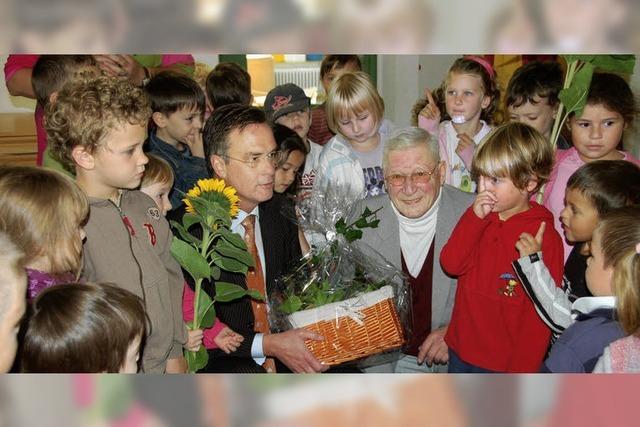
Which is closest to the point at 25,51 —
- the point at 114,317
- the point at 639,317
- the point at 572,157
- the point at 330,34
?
the point at 330,34

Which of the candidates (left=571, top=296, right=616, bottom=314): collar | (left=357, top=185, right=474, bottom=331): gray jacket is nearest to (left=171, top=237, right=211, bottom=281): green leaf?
(left=357, top=185, right=474, bottom=331): gray jacket

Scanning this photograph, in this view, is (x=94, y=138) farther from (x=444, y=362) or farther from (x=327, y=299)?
(x=444, y=362)

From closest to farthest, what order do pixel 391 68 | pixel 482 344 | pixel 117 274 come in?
pixel 117 274
pixel 482 344
pixel 391 68

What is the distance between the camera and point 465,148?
10.1ft

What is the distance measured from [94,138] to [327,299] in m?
0.82

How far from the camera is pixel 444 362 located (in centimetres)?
232

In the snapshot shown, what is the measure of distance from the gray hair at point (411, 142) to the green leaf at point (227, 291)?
2.43 feet

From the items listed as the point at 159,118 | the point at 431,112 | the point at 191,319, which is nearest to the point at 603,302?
the point at 191,319

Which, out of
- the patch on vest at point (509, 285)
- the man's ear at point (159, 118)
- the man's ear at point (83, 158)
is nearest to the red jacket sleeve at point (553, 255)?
the patch on vest at point (509, 285)

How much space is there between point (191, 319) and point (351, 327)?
0.54 meters

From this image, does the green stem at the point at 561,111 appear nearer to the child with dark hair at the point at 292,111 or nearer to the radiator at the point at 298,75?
the child with dark hair at the point at 292,111

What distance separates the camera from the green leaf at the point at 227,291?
1.93m

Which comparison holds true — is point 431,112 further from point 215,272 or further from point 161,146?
point 215,272

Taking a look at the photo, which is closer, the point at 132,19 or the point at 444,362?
the point at 132,19
